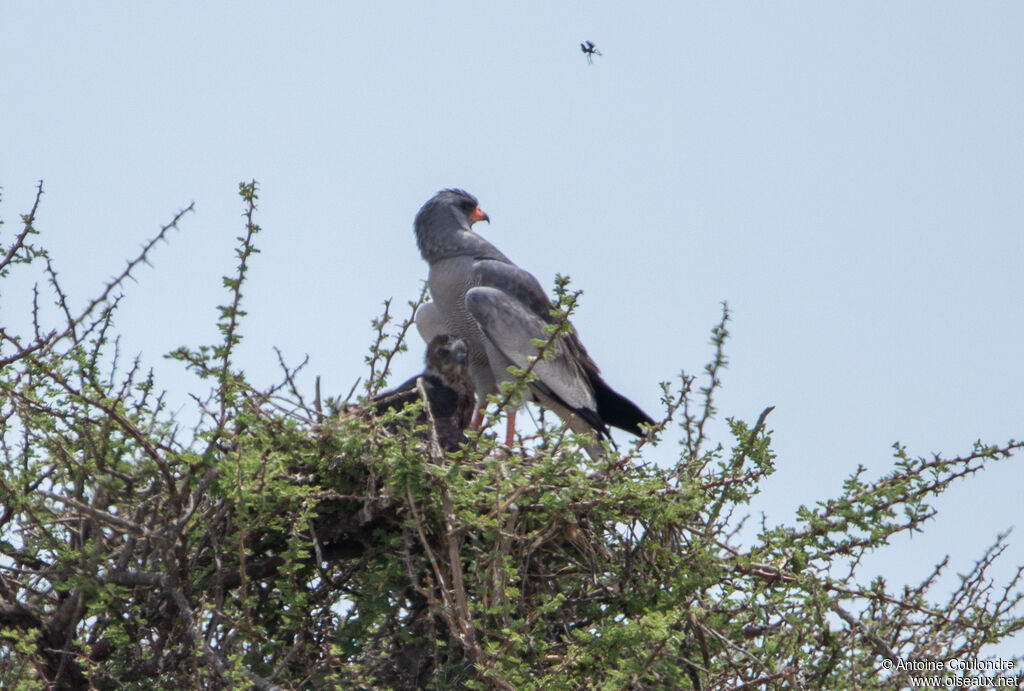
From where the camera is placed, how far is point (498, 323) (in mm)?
8469

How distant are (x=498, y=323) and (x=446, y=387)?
1125mm

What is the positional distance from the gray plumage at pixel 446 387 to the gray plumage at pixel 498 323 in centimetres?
38

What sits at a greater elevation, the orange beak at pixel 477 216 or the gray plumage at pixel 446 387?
the orange beak at pixel 477 216

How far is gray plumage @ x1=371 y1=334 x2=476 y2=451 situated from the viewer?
6859 millimetres

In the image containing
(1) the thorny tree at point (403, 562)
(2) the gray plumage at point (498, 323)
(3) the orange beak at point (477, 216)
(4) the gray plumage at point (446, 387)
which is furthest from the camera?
(3) the orange beak at point (477, 216)

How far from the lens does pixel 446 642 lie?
4.71 meters

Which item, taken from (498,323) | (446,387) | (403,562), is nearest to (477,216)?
(498,323)

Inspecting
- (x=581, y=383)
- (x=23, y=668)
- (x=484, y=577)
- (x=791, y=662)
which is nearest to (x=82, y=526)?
(x=23, y=668)

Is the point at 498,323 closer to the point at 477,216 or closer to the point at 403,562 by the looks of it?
the point at 477,216

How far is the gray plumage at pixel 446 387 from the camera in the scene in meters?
6.86

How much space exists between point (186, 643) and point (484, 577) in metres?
1.00

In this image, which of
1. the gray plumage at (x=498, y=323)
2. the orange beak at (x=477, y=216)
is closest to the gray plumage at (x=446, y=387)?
the gray plumage at (x=498, y=323)

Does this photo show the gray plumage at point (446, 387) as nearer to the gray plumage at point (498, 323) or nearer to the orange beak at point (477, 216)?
the gray plumage at point (498, 323)

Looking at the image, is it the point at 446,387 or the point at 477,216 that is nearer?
the point at 446,387
